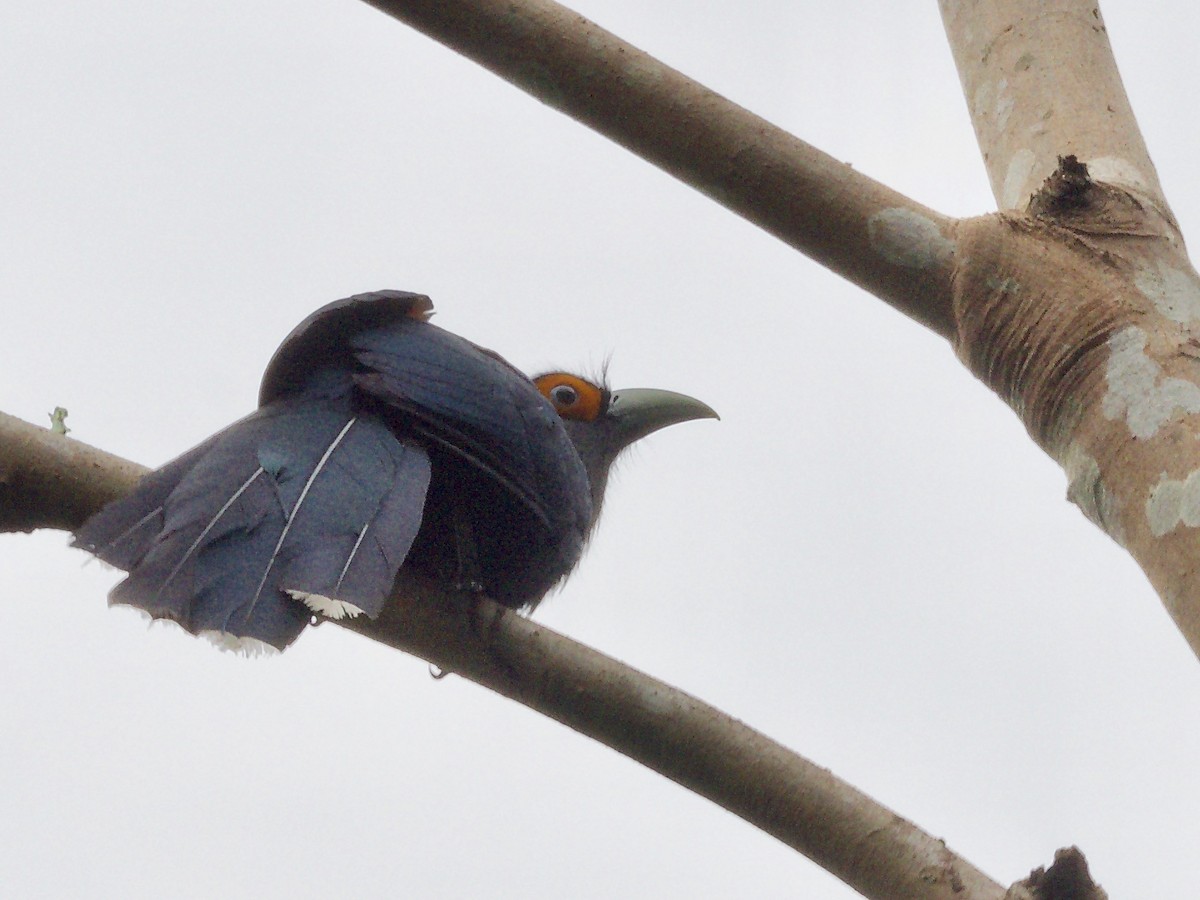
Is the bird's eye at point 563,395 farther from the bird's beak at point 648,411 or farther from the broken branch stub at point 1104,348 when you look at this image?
the broken branch stub at point 1104,348

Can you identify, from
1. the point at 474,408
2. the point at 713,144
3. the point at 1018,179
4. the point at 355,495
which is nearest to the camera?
the point at 713,144

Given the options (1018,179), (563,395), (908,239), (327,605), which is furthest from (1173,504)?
(563,395)

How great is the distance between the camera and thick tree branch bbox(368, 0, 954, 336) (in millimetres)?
2924

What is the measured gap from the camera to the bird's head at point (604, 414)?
5.50 meters

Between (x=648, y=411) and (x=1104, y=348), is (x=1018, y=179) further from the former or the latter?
(x=648, y=411)

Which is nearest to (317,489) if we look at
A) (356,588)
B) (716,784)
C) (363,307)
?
(356,588)

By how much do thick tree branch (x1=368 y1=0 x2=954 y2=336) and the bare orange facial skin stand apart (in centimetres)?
236

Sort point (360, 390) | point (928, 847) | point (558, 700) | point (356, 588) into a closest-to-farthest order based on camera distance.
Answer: point (928, 847), point (558, 700), point (356, 588), point (360, 390)

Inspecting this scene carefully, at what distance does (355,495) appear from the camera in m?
3.33

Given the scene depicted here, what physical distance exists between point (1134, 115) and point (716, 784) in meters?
1.77

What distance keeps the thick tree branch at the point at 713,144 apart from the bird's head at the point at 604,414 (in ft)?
7.85

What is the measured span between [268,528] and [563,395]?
7.98 feet

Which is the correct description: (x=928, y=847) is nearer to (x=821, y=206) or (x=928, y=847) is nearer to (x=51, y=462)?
(x=821, y=206)

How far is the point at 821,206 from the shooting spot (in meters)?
2.94
